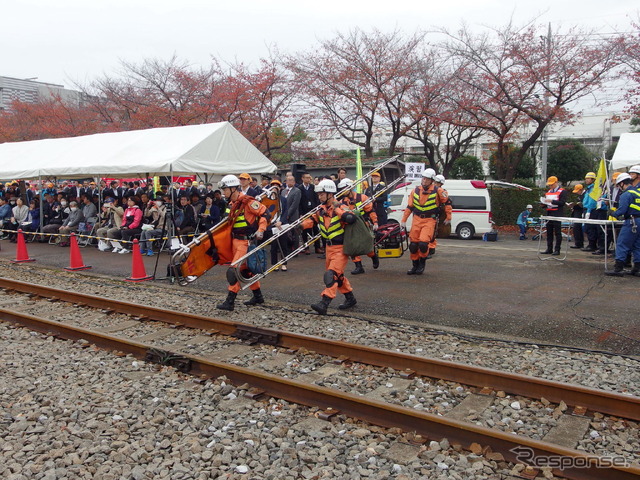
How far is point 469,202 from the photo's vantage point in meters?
19.8

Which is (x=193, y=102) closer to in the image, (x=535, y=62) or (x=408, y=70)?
(x=408, y=70)

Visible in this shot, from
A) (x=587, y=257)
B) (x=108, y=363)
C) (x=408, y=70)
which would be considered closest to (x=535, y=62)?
(x=408, y=70)

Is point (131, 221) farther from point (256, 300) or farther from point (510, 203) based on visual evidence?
point (510, 203)

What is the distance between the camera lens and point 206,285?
10.8m

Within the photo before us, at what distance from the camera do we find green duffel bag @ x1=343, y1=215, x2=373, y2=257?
7.63 meters

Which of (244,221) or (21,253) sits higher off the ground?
(244,221)

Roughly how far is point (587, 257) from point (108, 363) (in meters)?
11.0

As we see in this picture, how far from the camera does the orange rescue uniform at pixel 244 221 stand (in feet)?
26.5

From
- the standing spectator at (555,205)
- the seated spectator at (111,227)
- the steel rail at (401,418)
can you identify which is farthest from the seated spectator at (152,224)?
the standing spectator at (555,205)

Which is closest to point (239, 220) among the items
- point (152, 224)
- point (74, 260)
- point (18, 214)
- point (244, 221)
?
point (244, 221)

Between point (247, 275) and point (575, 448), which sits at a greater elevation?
point (247, 275)

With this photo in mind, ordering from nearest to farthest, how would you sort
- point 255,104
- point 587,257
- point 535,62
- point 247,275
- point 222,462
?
1. point 222,462
2. point 247,275
3. point 587,257
4. point 535,62
5. point 255,104

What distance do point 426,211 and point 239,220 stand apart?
363 cm

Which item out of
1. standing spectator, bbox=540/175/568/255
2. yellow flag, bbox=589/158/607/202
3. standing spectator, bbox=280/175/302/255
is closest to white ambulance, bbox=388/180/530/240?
yellow flag, bbox=589/158/607/202
